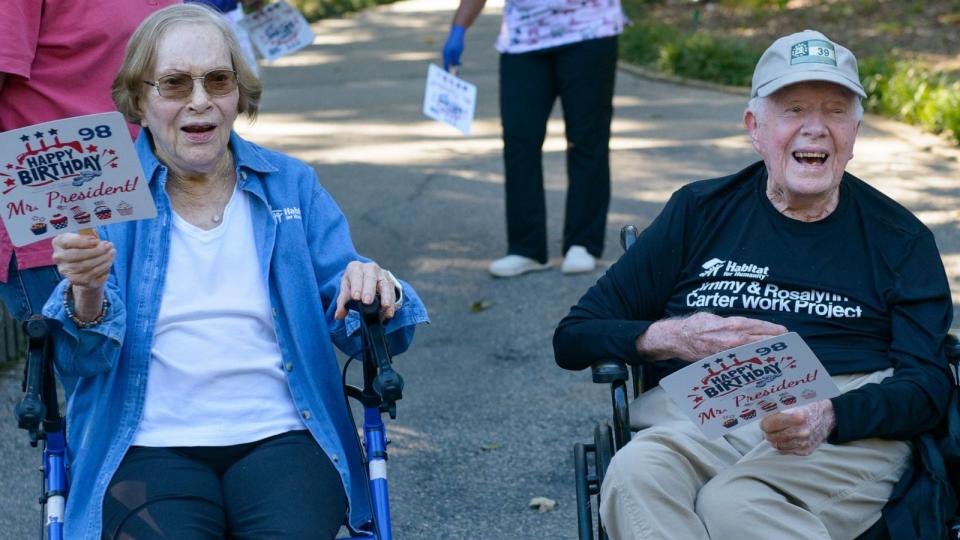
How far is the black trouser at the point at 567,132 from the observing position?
6.95 metres

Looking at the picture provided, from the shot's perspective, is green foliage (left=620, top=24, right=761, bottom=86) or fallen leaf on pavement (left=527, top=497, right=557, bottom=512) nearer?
fallen leaf on pavement (left=527, top=497, right=557, bottom=512)

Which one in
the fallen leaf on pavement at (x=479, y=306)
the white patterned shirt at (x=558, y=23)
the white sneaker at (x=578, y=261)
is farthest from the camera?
the white sneaker at (x=578, y=261)

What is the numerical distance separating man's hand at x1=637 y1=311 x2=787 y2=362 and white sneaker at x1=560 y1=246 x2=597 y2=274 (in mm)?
3712

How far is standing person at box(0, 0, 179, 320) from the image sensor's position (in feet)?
12.9

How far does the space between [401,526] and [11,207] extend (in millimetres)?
2168

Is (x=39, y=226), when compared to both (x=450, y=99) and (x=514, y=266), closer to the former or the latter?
(x=450, y=99)

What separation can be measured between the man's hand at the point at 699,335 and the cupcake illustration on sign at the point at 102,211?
4.32ft

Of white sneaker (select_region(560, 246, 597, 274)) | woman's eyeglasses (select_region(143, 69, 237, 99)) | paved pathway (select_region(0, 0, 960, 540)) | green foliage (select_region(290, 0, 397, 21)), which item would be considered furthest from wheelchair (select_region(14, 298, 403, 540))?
green foliage (select_region(290, 0, 397, 21))

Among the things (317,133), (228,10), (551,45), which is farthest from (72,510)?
(317,133)

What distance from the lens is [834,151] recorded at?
3631mm

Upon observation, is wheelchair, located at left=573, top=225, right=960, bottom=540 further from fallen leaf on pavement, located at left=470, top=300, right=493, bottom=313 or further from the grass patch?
the grass patch

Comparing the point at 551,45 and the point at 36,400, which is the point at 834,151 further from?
the point at 551,45

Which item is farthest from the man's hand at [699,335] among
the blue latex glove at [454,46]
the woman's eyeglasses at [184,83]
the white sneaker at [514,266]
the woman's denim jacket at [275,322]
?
the white sneaker at [514,266]

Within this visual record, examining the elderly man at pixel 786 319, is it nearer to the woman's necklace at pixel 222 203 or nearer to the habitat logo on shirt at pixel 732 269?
the habitat logo on shirt at pixel 732 269
